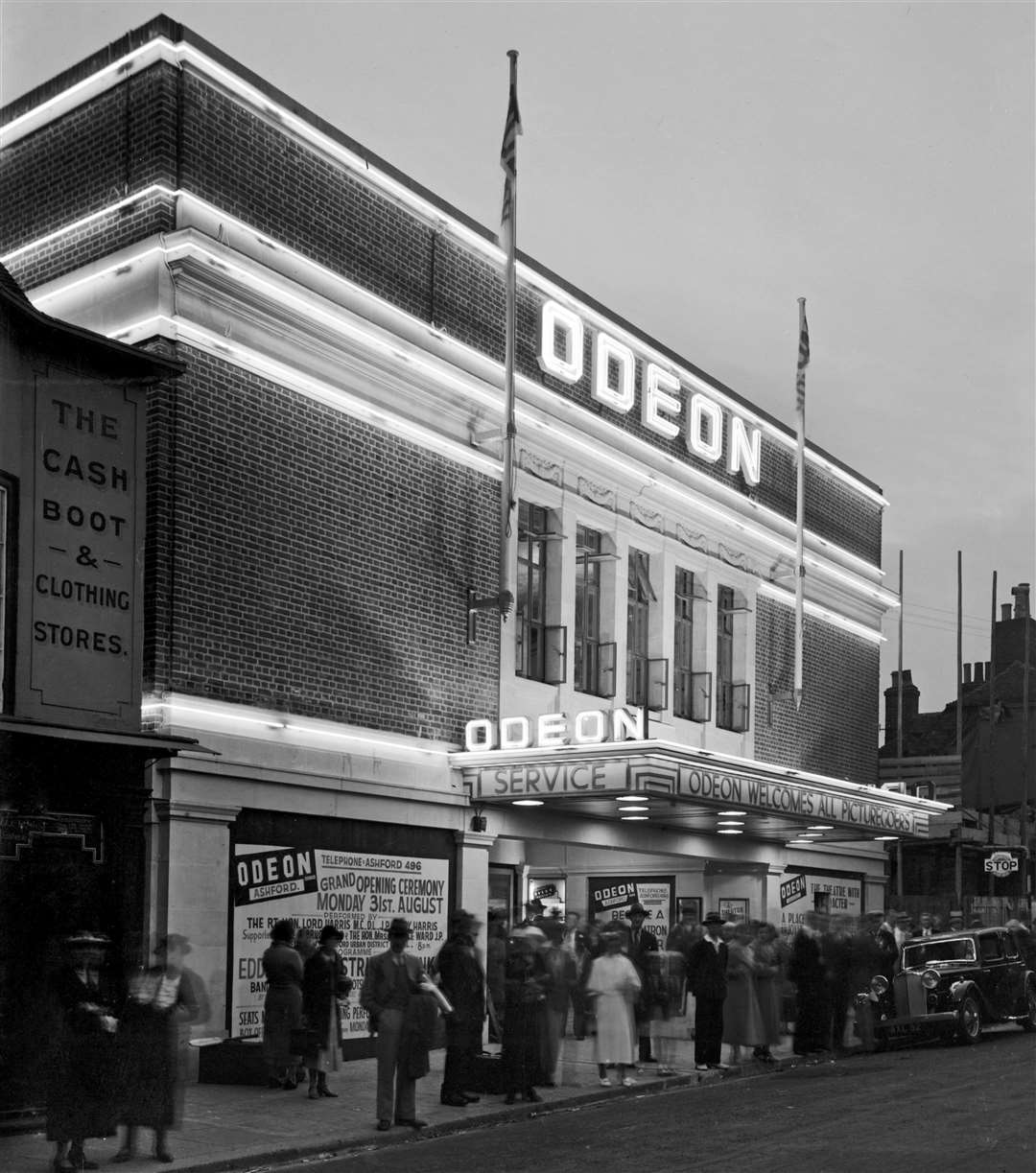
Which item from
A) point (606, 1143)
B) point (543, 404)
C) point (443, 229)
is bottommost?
point (606, 1143)

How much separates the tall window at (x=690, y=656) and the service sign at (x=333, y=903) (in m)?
7.09

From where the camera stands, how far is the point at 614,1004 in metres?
17.3

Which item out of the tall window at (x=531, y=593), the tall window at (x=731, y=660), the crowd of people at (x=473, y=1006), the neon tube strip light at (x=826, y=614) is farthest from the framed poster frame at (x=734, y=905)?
the tall window at (x=531, y=593)

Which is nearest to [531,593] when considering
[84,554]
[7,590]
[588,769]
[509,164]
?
[588,769]

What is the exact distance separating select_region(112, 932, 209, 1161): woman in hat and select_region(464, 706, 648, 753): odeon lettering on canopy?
8321mm

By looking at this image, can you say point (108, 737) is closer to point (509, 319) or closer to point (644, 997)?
point (644, 997)

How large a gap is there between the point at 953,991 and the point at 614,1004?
635cm

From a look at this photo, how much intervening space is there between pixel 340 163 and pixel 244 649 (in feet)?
20.2

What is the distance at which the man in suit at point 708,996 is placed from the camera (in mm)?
18875

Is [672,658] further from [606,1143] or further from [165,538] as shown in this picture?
[606,1143]

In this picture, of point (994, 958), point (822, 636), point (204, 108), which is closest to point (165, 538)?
point (204, 108)

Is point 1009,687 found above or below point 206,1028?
above

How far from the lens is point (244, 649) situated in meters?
17.7

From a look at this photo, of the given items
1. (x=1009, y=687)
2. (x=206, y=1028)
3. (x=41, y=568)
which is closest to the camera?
(x=41, y=568)
